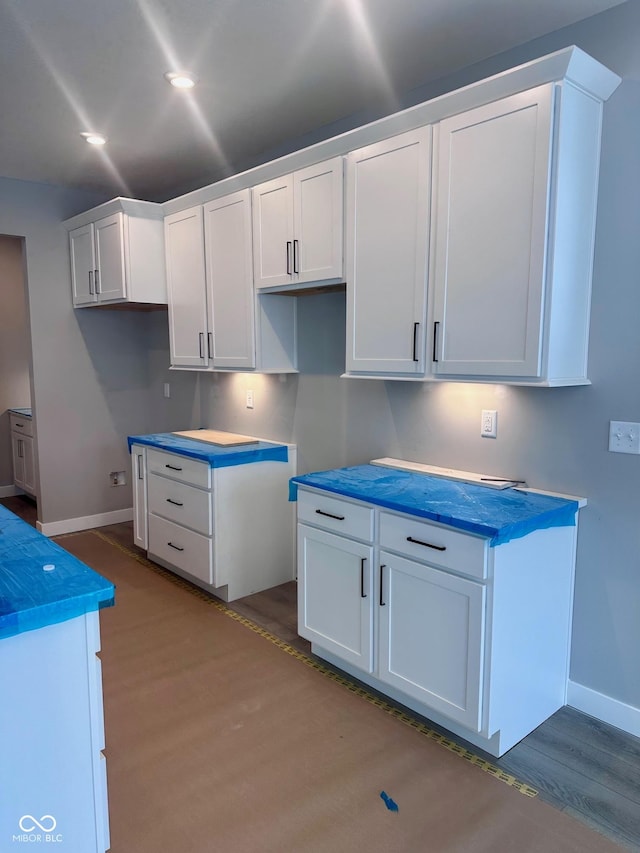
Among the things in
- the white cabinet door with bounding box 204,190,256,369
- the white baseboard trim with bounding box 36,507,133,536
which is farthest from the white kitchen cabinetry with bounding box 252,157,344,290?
the white baseboard trim with bounding box 36,507,133,536

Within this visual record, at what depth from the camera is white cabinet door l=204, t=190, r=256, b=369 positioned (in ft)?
11.3

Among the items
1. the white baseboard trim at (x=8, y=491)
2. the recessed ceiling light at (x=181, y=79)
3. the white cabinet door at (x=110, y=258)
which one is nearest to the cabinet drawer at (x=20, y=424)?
the white baseboard trim at (x=8, y=491)

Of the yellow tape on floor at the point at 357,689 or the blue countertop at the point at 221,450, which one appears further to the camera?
the blue countertop at the point at 221,450

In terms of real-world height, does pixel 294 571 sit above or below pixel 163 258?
below

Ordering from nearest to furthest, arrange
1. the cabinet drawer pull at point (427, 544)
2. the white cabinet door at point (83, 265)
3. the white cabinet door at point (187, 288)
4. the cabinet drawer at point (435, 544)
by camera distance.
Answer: the cabinet drawer at point (435, 544)
the cabinet drawer pull at point (427, 544)
the white cabinet door at point (187, 288)
the white cabinet door at point (83, 265)

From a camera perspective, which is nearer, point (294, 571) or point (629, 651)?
point (629, 651)

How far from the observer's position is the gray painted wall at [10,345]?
591 cm

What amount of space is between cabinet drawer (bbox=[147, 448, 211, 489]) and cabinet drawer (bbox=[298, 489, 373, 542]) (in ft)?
2.86

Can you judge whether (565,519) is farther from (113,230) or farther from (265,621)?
(113,230)

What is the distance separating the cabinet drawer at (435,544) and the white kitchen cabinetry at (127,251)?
2.65 meters

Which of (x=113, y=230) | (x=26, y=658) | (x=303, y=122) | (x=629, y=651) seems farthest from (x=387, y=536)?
(x=113, y=230)

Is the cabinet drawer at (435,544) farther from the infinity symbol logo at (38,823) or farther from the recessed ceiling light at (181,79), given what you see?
the recessed ceiling light at (181,79)

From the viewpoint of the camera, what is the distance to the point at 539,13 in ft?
7.43

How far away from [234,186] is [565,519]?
255 centimetres
